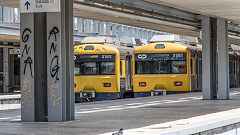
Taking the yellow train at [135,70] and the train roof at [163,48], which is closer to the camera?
the yellow train at [135,70]

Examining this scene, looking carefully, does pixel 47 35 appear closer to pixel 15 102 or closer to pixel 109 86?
pixel 109 86

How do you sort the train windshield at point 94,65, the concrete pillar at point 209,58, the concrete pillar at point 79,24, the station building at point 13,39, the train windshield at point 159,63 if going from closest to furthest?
the concrete pillar at point 209,58 → the train windshield at point 94,65 → the train windshield at point 159,63 → the station building at point 13,39 → the concrete pillar at point 79,24

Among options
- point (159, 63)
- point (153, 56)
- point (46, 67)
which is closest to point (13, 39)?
point (153, 56)

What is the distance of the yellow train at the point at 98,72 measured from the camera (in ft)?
85.3

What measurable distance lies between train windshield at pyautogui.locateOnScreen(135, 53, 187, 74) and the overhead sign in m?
15.2

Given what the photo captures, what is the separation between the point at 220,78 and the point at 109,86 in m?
6.37

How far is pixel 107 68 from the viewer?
86.4ft

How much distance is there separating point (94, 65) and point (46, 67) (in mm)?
13952

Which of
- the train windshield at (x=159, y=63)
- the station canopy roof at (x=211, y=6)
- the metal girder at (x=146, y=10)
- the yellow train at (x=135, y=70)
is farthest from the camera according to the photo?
the train windshield at (x=159, y=63)

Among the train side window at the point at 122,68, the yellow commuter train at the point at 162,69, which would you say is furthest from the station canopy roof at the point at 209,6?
the train side window at the point at 122,68

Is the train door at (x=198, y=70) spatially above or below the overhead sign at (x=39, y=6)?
below

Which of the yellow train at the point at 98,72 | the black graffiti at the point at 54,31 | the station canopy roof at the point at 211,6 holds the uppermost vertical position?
the station canopy roof at the point at 211,6

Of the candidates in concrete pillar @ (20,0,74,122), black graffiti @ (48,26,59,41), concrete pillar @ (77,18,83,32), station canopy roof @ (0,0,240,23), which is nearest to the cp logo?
station canopy roof @ (0,0,240,23)

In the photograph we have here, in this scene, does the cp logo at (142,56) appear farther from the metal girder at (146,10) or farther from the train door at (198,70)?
the train door at (198,70)
